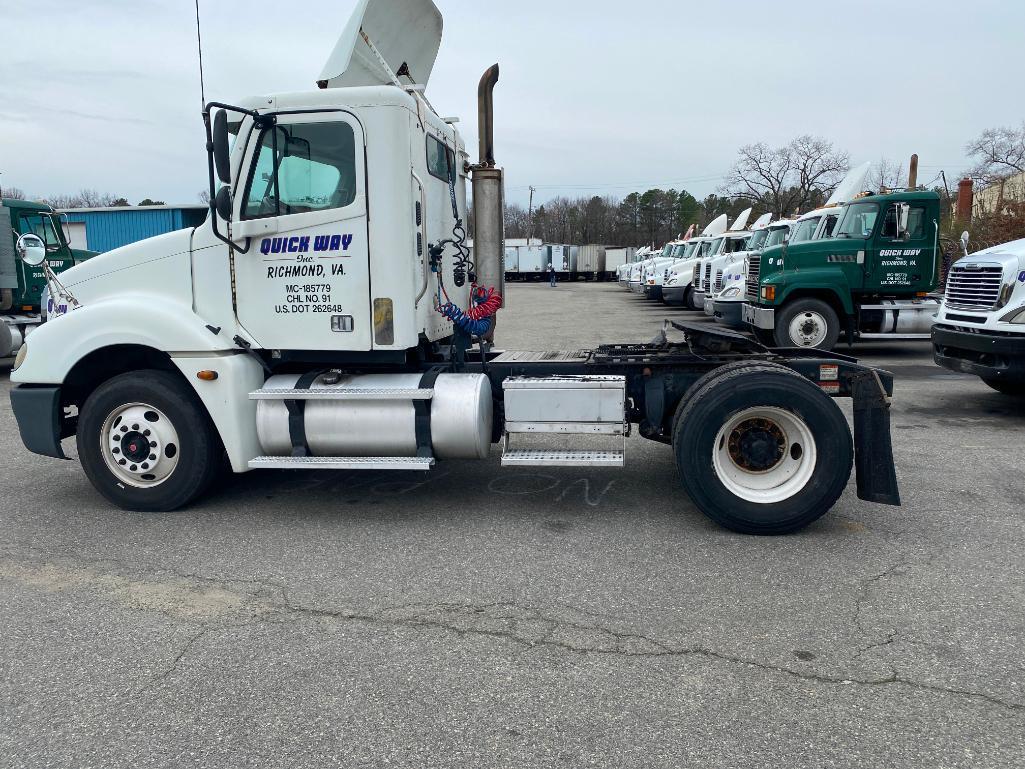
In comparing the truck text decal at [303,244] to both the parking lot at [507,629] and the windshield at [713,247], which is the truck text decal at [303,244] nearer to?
the parking lot at [507,629]

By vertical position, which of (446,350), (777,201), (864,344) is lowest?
(864,344)

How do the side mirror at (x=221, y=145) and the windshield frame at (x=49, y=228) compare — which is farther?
the windshield frame at (x=49, y=228)

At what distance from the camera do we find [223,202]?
5230 mm

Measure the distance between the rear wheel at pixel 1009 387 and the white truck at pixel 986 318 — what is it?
12 centimetres

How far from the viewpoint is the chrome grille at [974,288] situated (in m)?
8.60

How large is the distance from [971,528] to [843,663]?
2325 mm

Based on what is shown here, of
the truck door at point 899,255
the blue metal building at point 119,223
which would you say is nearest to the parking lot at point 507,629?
the truck door at point 899,255

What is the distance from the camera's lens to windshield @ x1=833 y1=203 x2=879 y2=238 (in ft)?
43.9

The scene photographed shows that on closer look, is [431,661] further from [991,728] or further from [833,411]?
[833,411]

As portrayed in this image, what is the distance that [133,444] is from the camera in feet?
18.4

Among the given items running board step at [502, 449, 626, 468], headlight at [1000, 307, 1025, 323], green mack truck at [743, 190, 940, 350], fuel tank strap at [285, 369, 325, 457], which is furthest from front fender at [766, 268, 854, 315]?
fuel tank strap at [285, 369, 325, 457]

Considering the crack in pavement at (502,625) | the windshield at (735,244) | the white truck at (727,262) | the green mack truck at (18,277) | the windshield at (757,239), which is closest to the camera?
the crack in pavement at (502,625)

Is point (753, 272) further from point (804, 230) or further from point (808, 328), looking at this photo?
point (808, 328)

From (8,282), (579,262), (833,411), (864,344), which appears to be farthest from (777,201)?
(833,411)
